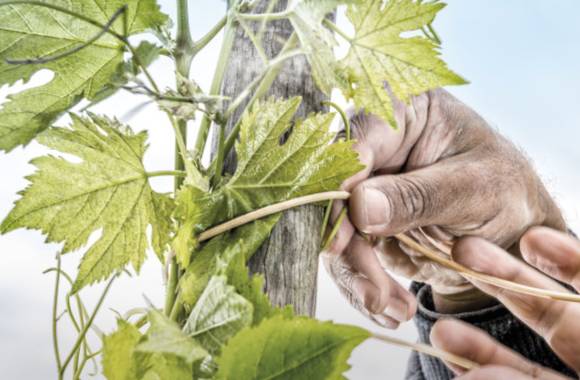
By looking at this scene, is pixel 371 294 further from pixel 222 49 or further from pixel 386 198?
pixel 222 49

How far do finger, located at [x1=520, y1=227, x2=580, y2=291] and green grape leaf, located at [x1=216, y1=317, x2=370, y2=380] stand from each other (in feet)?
2.54

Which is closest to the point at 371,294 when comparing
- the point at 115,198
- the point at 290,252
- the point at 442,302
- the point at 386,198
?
the point at 386,198

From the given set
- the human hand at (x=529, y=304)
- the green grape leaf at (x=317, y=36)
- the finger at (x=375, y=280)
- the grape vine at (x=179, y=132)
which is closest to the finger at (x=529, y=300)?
the human hand at (x=529, y=304)

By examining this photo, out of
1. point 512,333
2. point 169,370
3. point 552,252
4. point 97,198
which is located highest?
point 97,198

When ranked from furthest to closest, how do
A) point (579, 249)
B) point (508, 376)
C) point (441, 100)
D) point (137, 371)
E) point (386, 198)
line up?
point (579, 249), point (441, 100), point (508, 376), point (386, 198), point (137, 371)

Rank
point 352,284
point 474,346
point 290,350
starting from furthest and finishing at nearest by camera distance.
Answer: point 474,346
point 352,284
point 290,350

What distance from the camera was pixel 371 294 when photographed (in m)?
0.73

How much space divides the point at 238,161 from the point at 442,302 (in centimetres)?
101

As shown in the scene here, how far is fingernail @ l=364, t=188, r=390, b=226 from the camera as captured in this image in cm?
56

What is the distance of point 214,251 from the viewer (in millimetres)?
418

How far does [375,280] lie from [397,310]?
17 cm

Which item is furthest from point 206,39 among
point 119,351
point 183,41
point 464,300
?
point 464,300

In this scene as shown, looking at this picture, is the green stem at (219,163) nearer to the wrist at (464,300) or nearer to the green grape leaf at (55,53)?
the green grape leaf at (55,53)

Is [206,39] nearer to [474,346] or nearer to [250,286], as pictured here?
[250,286]
